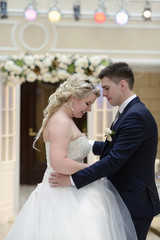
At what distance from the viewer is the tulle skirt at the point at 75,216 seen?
8.05 ft

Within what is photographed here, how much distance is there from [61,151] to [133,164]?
18.1 inches

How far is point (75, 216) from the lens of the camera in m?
2.50

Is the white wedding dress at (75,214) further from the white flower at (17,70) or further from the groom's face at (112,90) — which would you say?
the white flower at (17,70)

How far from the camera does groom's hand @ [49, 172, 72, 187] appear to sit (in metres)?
2.54

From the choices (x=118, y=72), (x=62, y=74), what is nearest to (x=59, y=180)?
(x=118, y=72)

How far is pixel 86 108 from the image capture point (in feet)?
8.88

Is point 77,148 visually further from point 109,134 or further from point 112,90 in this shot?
point 112,90

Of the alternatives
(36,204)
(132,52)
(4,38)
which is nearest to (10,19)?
(4,38)

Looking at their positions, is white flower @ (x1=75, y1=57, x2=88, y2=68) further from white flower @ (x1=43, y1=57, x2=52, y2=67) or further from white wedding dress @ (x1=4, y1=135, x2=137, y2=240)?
white wedding dress @ (x1=4, y1=135, x2=137, y2=240)

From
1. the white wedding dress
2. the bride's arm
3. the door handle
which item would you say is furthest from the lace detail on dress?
the door handle

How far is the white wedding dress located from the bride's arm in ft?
0.47

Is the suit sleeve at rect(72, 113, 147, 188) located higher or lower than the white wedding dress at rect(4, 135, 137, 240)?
higher

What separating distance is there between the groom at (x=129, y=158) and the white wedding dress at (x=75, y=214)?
75mm

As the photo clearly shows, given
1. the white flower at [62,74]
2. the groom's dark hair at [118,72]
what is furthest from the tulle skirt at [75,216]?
the white flower at [62,74]
